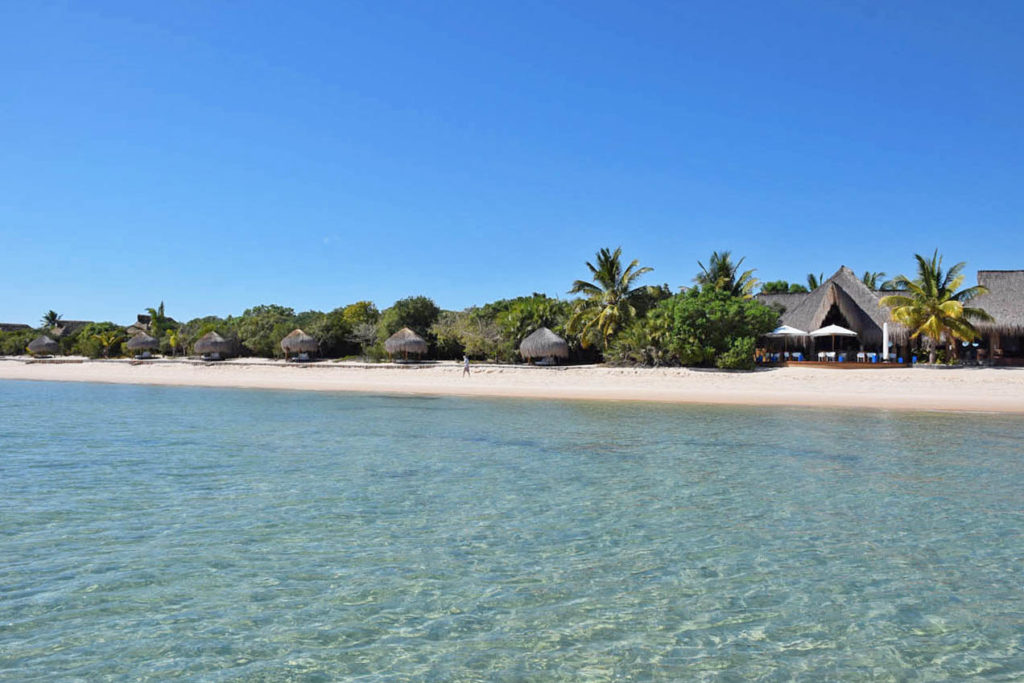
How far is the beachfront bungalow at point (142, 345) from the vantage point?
4751 cm

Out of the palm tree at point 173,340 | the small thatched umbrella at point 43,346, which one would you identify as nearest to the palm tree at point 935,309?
the palm tree at point 173,340

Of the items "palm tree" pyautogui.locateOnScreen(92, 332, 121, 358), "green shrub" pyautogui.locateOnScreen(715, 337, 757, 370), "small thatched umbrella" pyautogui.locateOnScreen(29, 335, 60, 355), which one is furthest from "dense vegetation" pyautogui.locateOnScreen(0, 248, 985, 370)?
"small thatched umbrella" pyautogui.locateOnScreen(29, 335, 60, 355)

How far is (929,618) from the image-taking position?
421 cm

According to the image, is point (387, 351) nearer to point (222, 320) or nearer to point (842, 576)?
point (222, 320)

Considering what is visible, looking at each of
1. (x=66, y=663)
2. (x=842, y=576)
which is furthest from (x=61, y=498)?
(x=842, y=576)

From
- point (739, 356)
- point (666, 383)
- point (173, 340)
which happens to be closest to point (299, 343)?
point (173, 340)

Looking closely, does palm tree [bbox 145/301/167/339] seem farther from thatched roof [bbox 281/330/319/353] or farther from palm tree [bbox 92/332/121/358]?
thatched roof [bbox 281/330/319/353]

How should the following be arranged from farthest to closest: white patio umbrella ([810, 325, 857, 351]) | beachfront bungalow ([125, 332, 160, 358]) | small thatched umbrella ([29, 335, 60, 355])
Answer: small thatched umbrella ([29, 335, 60, 355])
beachfront bungalow ([125, 332, 160, 358])
white patio umbrella ([810, 325, 857, 351])

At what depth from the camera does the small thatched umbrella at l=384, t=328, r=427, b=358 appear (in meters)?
33.4

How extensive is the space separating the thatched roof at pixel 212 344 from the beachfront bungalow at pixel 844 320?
31.7 meters

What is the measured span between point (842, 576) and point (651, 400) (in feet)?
52.6

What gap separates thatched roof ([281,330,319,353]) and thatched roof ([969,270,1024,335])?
30866mm

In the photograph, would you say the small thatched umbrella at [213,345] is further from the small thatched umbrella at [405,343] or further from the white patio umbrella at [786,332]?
the white patio umbrella at [786,332]

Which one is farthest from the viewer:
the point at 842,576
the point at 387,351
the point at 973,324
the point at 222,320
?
the point at 222,320
